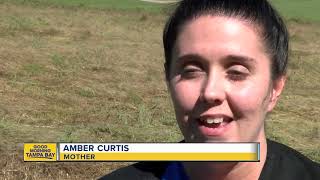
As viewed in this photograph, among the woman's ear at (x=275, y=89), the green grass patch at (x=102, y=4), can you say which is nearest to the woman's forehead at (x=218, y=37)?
the woman's ear at (x=275, y=89)

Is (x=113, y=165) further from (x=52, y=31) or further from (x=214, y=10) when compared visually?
(x=52, y=31)

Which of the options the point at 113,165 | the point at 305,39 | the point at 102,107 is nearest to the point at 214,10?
the point at 113,165

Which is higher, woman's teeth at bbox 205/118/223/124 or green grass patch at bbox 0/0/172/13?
green grass patch at bbox 0/0/172/13

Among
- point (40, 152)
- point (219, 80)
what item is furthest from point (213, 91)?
point (40, 152)

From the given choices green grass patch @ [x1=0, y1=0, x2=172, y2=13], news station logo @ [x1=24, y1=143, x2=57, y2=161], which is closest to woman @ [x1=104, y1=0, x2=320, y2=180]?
news station logo @ [x1=24, y1=143, x2=57, y2=161]

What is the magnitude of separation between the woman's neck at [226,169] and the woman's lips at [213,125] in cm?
11

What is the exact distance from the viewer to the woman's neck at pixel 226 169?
151 centimetres

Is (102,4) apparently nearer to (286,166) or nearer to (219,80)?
(286,166)

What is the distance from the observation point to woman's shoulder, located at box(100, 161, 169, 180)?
170cm

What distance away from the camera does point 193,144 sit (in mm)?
1365

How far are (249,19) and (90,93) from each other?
782 centimetres

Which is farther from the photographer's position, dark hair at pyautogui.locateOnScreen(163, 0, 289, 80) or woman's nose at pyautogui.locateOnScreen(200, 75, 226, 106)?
dark hair at pyautogui.locateOnScreen(163, 0, 289, 80)

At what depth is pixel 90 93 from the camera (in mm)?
9188

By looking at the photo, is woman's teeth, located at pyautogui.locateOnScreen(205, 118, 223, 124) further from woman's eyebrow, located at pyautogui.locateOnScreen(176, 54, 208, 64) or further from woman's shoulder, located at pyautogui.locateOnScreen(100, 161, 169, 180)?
woman's shoulder, located at pyautogui.locateOnScreen(100, 161, 169, 180)
